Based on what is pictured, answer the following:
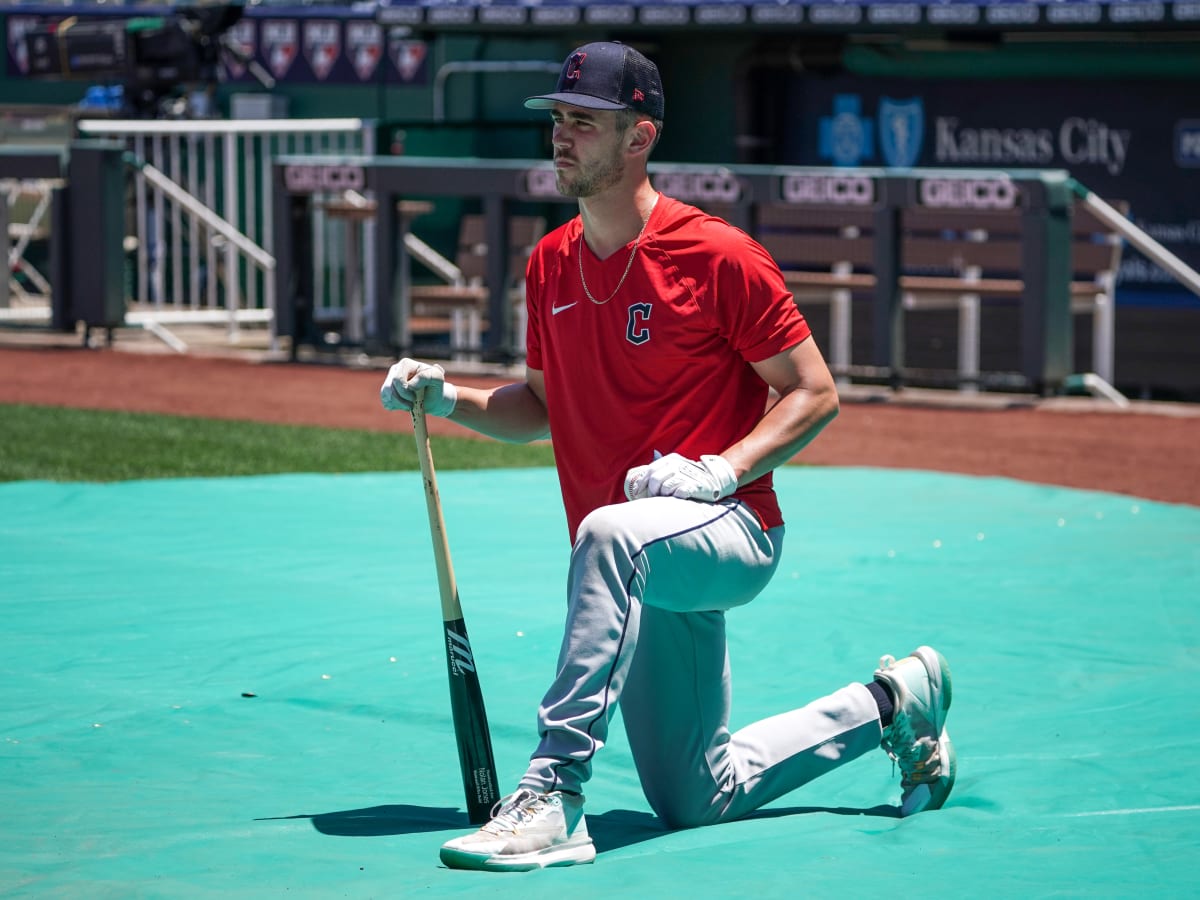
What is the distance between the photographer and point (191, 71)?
715 inches

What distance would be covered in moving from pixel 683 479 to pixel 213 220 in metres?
12.1

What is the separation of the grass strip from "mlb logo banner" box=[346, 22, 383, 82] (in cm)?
1147

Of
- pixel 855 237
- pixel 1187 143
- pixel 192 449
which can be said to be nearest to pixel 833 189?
pixel 855 237

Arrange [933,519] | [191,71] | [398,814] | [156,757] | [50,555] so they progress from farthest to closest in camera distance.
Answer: [191,71] → [933,519] → [50,555] → [156,757] → [398,814]

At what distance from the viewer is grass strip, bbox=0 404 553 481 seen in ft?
29.8

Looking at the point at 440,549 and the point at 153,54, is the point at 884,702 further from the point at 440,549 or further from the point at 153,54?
the point at 153,54

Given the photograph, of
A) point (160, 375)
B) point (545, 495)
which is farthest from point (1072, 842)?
point (160, 375)

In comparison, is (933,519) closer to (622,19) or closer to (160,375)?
(160,375)

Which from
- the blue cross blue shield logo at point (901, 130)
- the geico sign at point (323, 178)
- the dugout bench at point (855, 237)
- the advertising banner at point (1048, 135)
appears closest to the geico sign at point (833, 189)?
the dugout bench at point (855, 237)


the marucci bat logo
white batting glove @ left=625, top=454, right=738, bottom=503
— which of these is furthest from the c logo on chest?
the marucci bat logo

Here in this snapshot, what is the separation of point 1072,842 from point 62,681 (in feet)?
8.92

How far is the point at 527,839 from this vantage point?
11.3 ft

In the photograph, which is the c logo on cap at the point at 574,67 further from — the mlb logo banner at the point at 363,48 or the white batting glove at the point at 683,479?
the mlb logo banner at the point at 363,48

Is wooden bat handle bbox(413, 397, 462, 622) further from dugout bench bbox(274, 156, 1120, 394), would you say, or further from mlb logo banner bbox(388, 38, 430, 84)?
mlb logo banner bbox(388, 38, 430, 84)
